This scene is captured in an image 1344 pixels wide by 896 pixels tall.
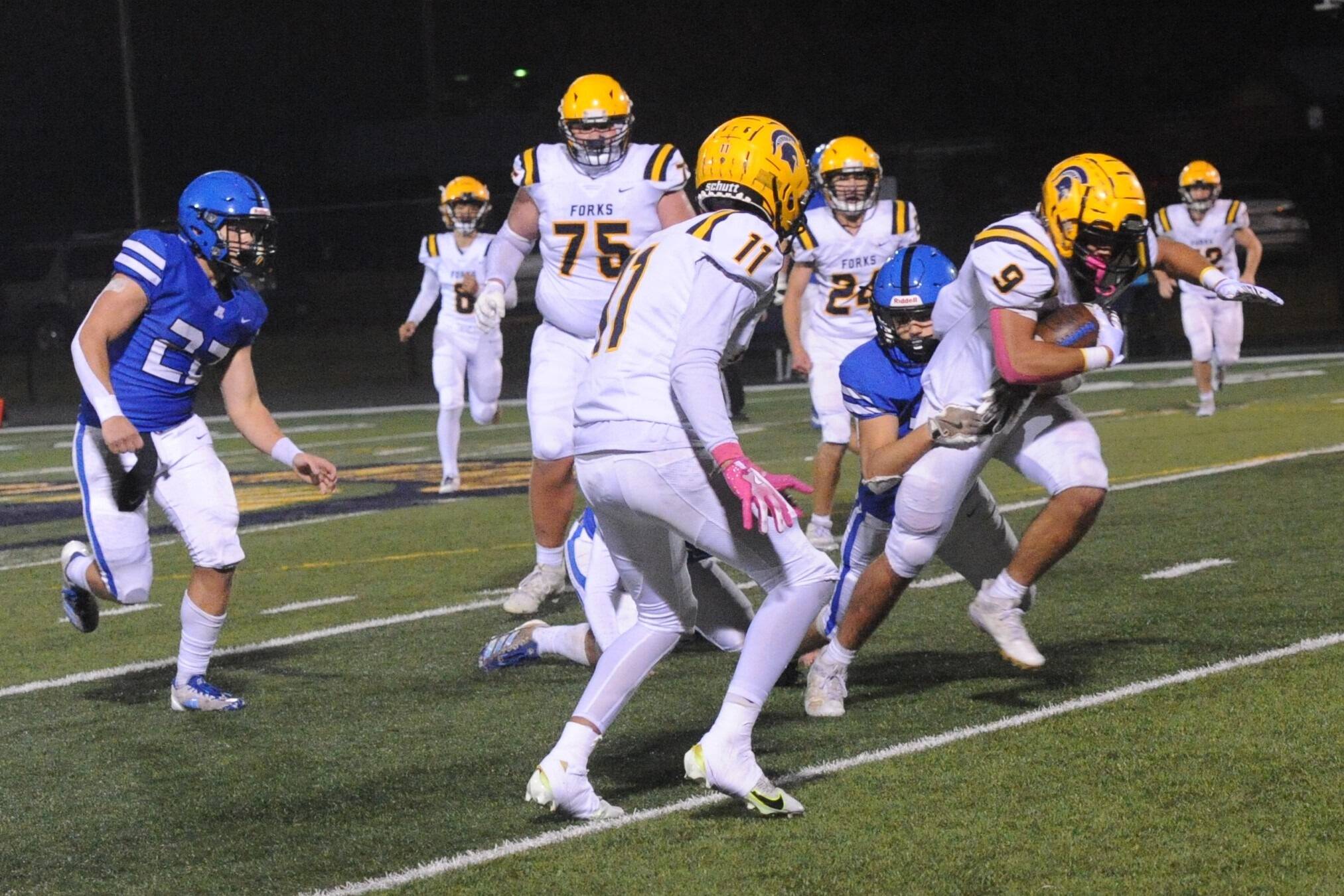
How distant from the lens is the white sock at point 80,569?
5.74 meters

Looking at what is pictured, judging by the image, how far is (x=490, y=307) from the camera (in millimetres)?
6887

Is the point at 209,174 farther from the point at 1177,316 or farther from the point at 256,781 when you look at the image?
the point at 1177,316

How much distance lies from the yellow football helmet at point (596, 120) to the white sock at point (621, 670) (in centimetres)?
318

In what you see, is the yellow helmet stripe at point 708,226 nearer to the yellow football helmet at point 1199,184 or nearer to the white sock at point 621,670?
the white sock at point 621,670

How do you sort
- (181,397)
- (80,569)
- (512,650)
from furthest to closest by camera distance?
(80,569), (512,650), (181,397)

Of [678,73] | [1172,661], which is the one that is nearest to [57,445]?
[1172,661]

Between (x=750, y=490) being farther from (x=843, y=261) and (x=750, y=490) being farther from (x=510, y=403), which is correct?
(x=510, y=403)

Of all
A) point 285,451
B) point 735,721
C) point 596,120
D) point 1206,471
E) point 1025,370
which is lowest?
point 1206,471

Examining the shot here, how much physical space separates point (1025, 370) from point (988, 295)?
0.72 feet

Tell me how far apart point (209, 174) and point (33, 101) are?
85.9 ft

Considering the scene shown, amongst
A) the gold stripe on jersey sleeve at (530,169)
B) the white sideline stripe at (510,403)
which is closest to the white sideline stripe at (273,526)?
the gold stripe on jersey sleeve at (530,169)

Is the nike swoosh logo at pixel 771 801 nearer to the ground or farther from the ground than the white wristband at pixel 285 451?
nearer to the ground

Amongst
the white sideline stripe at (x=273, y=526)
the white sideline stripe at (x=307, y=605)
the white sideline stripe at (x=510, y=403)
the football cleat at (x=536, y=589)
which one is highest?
the football cleat at (x=536, y=589)

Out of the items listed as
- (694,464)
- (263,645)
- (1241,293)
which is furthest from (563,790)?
(263,645)
